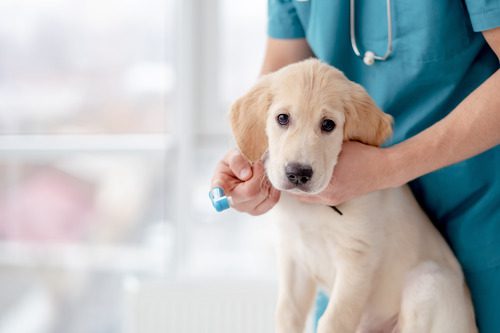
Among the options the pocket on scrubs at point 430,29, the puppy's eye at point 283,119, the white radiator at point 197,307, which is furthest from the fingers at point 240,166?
the white radiator at point 197,307

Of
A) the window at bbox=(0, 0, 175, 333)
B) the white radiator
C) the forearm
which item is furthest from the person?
the window at bbox=(0, 0, 175, 333)

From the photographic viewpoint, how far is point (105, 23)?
8.98 feet

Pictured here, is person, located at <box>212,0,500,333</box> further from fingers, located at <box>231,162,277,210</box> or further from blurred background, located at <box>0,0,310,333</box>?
blurred background, located at <box>0,0,310,333</box>

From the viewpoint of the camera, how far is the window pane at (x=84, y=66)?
2730 millimetres

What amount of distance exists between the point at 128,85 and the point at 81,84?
0.61 feet

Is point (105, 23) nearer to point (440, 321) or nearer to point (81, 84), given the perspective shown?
point (81, 84)

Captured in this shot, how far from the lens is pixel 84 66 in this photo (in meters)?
2.79

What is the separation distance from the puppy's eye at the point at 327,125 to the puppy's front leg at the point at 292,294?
31 centimetres

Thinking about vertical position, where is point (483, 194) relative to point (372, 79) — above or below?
below

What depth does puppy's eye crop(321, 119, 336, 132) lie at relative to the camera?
1.08 meters

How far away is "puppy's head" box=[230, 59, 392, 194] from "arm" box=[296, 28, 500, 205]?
0.09 feet

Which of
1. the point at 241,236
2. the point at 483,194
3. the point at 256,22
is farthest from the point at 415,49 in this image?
the point at 241,236

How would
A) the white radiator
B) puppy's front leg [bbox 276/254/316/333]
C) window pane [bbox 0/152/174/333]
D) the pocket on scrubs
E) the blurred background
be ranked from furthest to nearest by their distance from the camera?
window pane [bbox 0/152/174/333] → the blurred background → the white radiator → puppy's front leg [bbox 276/254/316/333] → the pocket on scrubs

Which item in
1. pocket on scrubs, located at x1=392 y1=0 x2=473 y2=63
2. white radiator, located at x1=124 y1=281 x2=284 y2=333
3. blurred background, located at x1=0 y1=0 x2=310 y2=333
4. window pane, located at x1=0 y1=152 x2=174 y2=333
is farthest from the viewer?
window pane, located at x1=0 y1=152 x2=174 y2=333
